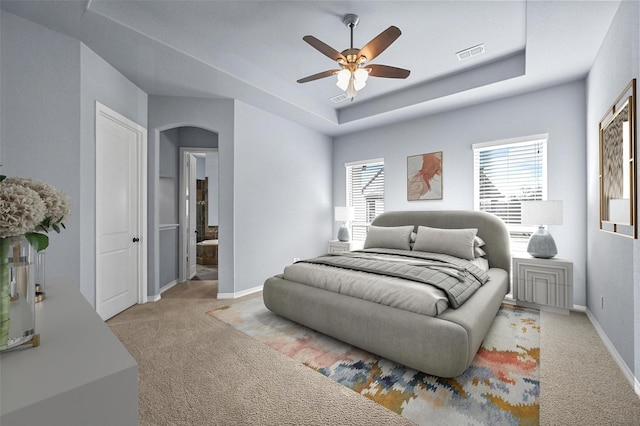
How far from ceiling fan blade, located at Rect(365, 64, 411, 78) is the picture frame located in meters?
2.11

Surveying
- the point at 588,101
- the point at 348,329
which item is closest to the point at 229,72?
the point at 348,329

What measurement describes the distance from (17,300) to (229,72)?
3.12m

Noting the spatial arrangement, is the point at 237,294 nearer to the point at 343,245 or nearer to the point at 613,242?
the point at 343,245

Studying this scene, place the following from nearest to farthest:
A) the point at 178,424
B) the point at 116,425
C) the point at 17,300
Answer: the point at 116,425, the point at 17,300, the point at 178,424

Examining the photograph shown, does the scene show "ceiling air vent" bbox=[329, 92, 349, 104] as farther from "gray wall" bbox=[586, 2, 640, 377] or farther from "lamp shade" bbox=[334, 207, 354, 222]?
"gray wall" bbox=[586, 2, 640, 377]

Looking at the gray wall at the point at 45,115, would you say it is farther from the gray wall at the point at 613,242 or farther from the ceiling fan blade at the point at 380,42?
the gray wall at the point at 613,242

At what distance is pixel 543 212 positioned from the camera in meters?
3.25

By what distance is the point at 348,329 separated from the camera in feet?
7.82

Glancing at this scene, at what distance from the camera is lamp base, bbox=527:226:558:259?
335 cm

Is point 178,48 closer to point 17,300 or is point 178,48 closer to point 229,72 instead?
point 229,72

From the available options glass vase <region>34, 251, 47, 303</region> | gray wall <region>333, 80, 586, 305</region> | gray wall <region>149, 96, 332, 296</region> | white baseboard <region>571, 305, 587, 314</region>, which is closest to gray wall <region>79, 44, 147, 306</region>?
gray wall <region>149, 96, 332, 296</region>

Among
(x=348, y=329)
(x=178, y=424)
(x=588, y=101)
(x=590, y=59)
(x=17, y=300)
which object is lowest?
(x=178, y=424)

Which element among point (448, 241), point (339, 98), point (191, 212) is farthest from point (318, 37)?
point (191, 212)

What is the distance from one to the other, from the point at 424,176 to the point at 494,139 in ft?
3.46
